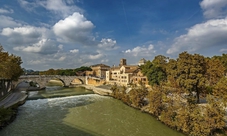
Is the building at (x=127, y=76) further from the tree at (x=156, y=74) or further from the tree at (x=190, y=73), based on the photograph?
Answer: the tree at (x=190, y=73)

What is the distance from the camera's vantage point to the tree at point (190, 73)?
16711 mm

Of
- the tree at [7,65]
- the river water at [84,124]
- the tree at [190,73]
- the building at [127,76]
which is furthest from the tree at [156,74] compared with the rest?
the tree at [7,65]

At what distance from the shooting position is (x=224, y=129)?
11.6m

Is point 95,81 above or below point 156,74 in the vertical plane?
below

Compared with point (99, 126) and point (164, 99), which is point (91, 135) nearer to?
point (99, 126)

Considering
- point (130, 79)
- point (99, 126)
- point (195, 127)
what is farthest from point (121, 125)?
point (130, 79)

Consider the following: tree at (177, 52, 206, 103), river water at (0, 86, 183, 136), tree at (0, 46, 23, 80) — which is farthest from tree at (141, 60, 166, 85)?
tree at (0, 46, 23, 80)

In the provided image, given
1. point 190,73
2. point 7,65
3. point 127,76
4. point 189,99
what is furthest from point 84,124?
point 127,76

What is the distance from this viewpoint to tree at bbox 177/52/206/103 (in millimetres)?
16711

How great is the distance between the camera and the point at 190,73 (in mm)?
17031

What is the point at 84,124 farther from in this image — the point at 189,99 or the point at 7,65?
the point at 7,65

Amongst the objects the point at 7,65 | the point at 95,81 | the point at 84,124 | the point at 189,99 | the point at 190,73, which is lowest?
the point at 84,124

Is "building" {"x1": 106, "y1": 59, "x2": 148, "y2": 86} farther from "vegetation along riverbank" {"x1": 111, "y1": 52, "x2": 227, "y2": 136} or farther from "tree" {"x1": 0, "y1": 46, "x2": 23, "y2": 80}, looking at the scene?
"tree" {"x1": 0, "y1": 46, "x2": 23, "y2": 80}

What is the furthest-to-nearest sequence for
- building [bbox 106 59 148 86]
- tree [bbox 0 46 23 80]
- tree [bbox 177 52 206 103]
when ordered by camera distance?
1. building [bbox 106 59 148 86]
2. tree [bbox 0 46 23 80]
3. tree [bbox 177 52 206 103]
